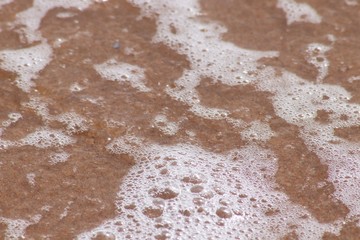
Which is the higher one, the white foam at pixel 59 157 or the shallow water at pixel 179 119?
the shallow water at pixel 179 119

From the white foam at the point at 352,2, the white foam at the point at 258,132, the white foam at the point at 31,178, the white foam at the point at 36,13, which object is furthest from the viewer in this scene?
the white foam at the point at 352,2

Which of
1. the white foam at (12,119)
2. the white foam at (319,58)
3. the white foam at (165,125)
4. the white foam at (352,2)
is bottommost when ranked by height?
the white foam at (12,119)

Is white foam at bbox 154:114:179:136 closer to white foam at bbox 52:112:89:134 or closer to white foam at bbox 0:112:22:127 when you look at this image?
white foam at bbox 52:112:89:134

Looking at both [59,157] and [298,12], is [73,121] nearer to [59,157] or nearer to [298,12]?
[59,157]

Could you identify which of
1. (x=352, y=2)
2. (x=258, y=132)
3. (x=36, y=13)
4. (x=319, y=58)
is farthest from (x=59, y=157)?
(x=352, y=2)

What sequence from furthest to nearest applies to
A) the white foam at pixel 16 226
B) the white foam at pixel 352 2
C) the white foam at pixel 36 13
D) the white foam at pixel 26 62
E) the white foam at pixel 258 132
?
the white foam at pixel 352 2 → the white foam at pixel 36 13 → the white foam at pixel 26 62 → the white foam at pixel 258 132 → the white foam at pixel 16 226

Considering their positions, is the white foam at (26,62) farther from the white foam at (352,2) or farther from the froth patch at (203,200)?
the white foam at (352,2)

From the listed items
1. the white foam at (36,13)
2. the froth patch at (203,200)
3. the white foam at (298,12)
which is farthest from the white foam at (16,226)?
the white foam at (298,12)
